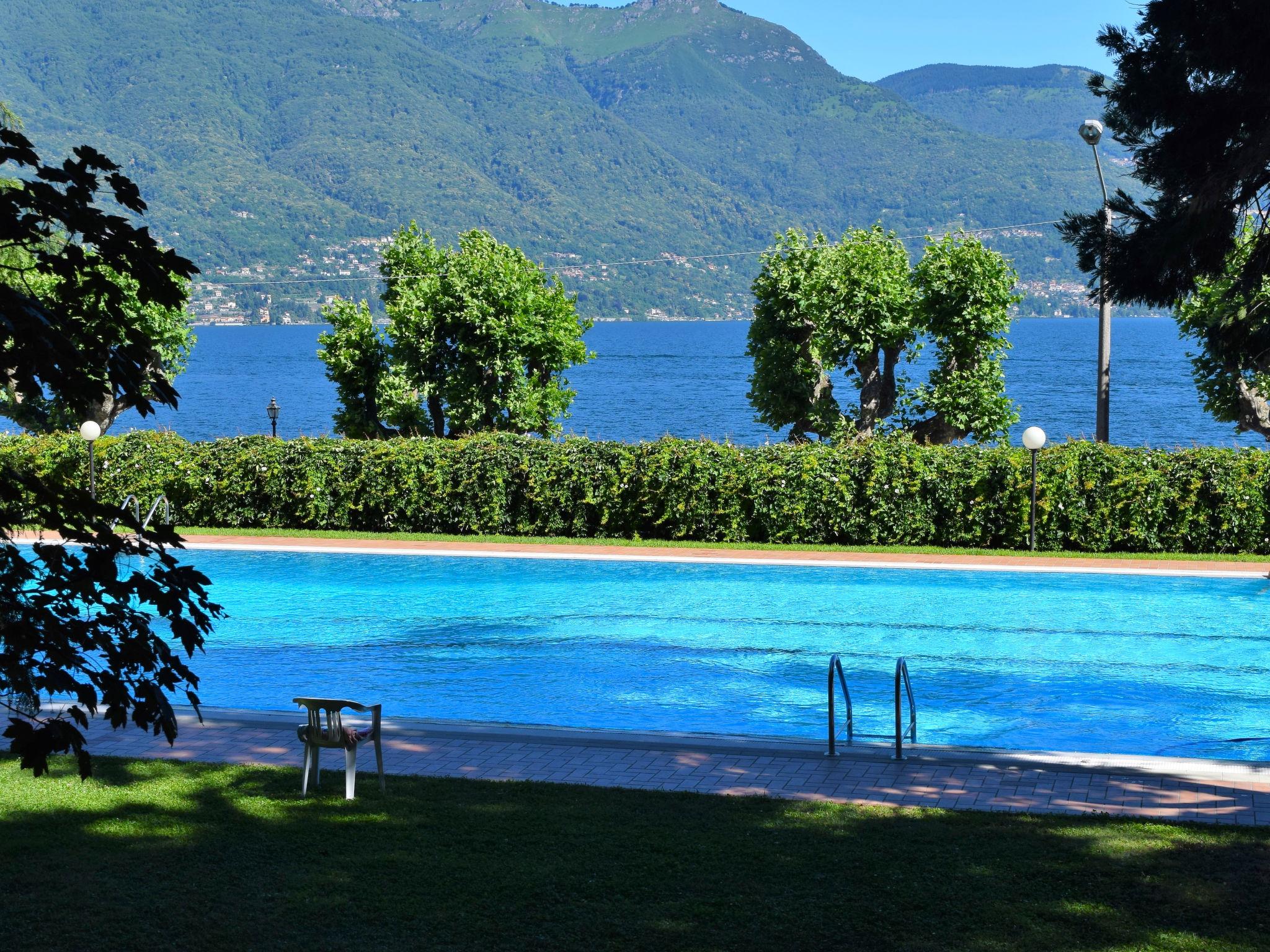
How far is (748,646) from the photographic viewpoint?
13.7 meters

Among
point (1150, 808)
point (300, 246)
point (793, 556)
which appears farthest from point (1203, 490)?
point (300, 246)

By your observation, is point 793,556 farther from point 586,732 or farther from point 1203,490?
point 586,732

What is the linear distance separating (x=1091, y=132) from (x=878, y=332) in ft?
22.9

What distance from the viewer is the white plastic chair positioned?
729 cm

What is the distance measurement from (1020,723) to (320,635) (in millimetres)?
8085

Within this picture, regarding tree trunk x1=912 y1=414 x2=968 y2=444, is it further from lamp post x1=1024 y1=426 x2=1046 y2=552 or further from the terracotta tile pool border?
the terracotta tile pool border

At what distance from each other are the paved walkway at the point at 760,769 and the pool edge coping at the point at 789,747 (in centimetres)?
2

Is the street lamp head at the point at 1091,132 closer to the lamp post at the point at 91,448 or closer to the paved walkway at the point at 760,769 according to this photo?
the paved walkway at the point at 760,769

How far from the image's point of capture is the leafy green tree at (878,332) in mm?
22859

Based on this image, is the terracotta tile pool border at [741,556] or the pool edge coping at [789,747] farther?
the terracotta tile pool border at [741,556]

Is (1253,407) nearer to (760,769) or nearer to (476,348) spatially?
(476,348)

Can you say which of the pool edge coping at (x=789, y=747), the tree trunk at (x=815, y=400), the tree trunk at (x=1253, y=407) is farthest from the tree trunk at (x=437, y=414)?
the pool edge coping at (x=789, y=747)

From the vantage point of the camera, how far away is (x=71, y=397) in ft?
12.1

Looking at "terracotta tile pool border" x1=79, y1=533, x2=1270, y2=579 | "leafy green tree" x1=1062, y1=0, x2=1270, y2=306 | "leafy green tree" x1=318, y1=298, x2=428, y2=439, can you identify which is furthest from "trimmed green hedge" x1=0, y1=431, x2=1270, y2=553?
"leafy green tree" x1=1062, y1=0, x2=1270, y2=306
